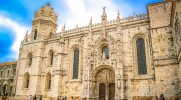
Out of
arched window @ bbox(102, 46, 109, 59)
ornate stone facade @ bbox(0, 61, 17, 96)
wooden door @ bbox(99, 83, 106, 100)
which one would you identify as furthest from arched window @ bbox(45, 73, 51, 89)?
ornate stone facade @ bbox(0, 61, 17, 96)

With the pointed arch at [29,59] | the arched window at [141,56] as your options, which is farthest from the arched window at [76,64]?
the arched window at [141,56]

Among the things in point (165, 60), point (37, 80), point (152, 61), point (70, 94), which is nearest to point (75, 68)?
point (70, 94)

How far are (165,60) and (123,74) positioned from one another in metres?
5.46

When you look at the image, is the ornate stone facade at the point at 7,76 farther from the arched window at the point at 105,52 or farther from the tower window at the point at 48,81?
the arched window at the point at 105,52

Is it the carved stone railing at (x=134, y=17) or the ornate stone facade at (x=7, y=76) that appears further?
the ornate stone facade at (x=7, y=76)

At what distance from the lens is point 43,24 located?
3353 centimetres

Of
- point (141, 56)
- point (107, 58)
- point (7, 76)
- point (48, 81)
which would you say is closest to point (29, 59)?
point (48, 81)

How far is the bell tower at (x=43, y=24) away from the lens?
3297 centimetres

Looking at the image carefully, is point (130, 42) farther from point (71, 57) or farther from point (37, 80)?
point (37, 80)

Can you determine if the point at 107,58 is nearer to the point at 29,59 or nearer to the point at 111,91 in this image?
the point at 111,91

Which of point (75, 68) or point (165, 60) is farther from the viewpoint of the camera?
point (75, 68)

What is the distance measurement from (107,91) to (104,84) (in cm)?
112

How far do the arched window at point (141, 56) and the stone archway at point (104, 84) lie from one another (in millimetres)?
3810

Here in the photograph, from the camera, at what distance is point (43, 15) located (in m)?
33.8
